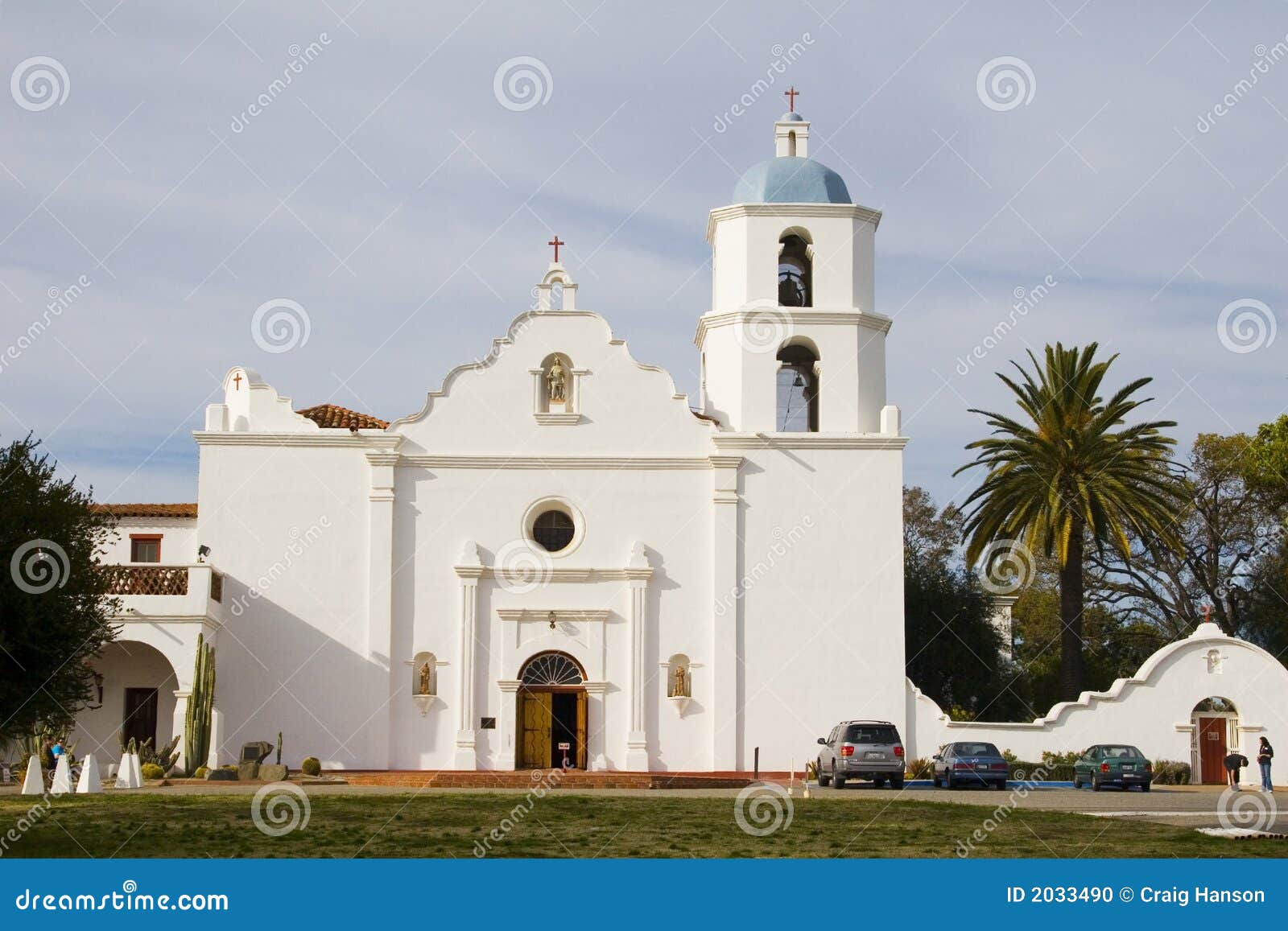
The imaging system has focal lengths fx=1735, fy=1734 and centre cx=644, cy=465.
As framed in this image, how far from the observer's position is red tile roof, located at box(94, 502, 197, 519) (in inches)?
1722

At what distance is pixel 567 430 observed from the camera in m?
41.9

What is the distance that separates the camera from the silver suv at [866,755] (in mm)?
35438

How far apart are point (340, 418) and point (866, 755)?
52.9ft

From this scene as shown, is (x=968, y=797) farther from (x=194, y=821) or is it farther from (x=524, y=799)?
(x=194, y=821)

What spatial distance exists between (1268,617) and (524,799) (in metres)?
35.1

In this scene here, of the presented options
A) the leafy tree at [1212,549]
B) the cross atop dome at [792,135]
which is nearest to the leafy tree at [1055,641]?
the leafy tree at [1212,549]

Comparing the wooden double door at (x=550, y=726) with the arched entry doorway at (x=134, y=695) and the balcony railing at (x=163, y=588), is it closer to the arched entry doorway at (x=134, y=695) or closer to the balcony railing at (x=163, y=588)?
the balcony railing at (x=163, y=588)

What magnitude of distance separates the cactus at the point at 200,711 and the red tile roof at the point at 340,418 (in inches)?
272

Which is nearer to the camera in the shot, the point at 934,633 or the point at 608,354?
the point at 608,354

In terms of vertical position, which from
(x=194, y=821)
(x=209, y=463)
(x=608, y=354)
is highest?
(x=608, y=354)

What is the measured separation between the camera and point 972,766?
36594 millimetres

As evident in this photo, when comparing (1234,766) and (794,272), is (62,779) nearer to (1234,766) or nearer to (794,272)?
(794,272)

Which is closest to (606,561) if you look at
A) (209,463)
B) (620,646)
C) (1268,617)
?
(620,646)

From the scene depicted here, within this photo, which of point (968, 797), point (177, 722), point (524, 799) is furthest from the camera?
point (177, 722)
